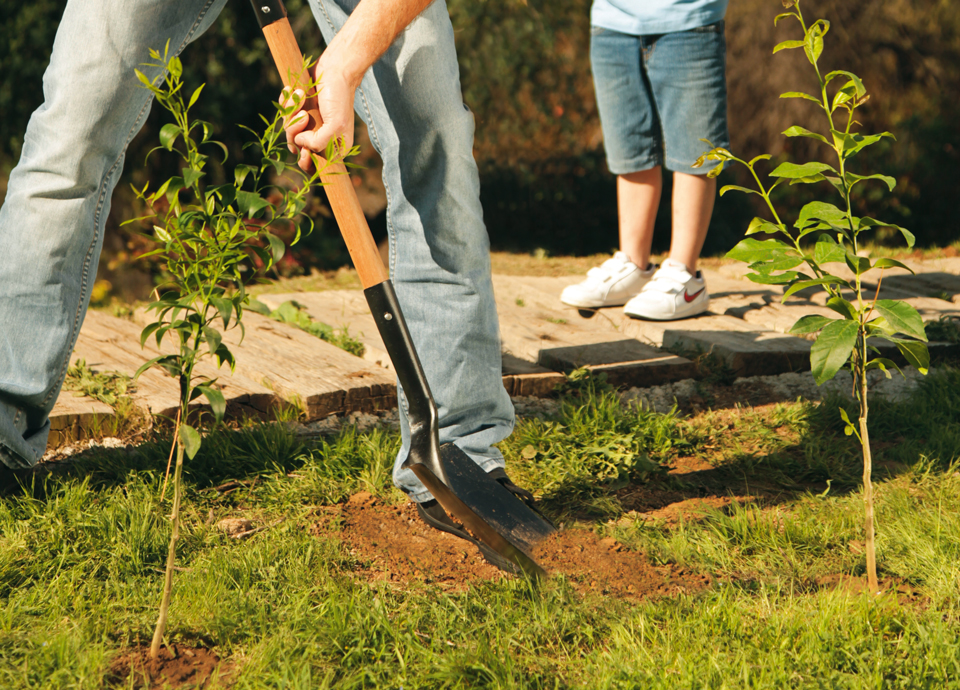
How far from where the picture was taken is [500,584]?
168 centimetres

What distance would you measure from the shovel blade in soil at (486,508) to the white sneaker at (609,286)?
1.89m

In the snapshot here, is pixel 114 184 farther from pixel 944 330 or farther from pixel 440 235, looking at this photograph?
pixel 944 330

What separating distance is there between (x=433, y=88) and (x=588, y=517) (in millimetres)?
1046

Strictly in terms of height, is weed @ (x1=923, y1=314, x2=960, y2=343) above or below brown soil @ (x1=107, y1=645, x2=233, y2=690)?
below

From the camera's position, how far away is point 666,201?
6.99 meters

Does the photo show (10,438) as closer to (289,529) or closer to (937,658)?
(289,529)

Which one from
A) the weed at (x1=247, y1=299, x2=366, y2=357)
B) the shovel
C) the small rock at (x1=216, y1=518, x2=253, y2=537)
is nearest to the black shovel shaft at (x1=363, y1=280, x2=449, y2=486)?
the shovel

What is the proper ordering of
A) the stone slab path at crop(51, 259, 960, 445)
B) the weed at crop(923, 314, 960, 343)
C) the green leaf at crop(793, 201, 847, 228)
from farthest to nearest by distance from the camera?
1. the weed at crop(923, 314, 960, 343)
2. the stone slab path at crop(51, 259, 960, 445)
3. the green leaf at crop(793, 201, 847, 228)

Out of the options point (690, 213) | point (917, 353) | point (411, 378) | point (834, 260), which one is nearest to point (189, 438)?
point (411, 378)

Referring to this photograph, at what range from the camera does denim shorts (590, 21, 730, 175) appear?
342cm

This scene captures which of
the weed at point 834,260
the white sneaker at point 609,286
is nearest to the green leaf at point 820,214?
the weed at point 834,260

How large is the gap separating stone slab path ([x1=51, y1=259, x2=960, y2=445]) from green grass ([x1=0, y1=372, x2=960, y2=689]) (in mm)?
270

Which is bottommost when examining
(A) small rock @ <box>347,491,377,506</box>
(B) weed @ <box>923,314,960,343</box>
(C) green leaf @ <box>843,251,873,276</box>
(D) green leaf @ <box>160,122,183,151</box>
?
(B) weed @ <box>923,314,960,343</box>

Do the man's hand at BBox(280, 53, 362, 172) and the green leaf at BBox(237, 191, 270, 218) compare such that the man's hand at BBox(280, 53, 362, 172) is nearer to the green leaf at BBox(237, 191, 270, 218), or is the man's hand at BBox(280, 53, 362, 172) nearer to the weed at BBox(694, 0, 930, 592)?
the green leaf at BBox(237, 191, 270, 218)
